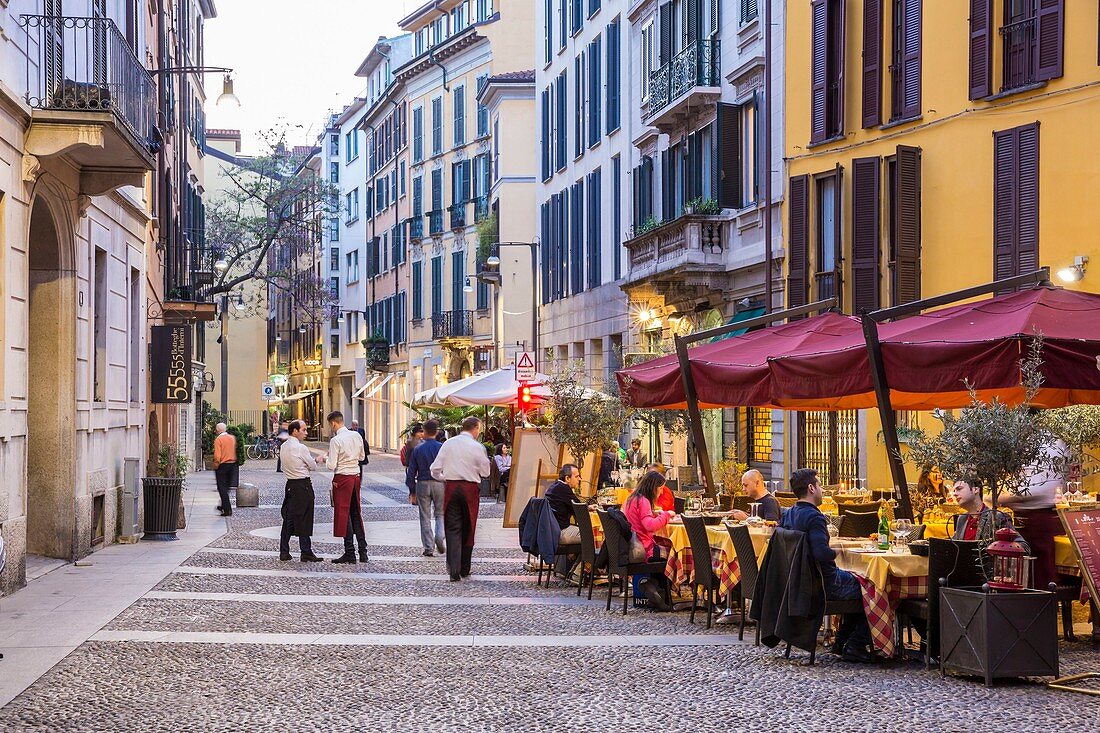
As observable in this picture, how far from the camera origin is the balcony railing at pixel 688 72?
94.9ft

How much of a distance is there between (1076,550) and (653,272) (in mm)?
18985

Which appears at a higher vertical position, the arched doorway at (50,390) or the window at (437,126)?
the window at (437,126)

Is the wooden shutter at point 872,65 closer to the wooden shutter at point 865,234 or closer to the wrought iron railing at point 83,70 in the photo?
the wooden shutter at point 865,234

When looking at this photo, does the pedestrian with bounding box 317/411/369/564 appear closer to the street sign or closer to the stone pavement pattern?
the stone pavement pattern

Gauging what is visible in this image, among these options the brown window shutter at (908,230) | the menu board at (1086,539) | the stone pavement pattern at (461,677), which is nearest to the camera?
the stone pavement pattern at (461,677)

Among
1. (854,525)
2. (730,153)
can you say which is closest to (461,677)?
(854,525)

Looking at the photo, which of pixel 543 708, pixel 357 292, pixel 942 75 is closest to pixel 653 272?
pixel 942 75

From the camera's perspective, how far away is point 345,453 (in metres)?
18.2

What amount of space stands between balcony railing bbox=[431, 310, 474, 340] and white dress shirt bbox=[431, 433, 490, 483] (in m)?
38.2

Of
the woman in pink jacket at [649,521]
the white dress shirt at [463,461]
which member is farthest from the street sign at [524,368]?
the woman in pink jacket at [649,521]

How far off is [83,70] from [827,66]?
502 inches

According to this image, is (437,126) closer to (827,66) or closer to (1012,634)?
(827,66)

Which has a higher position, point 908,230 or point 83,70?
point 83,70

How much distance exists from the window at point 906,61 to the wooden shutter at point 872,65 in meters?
0.26
